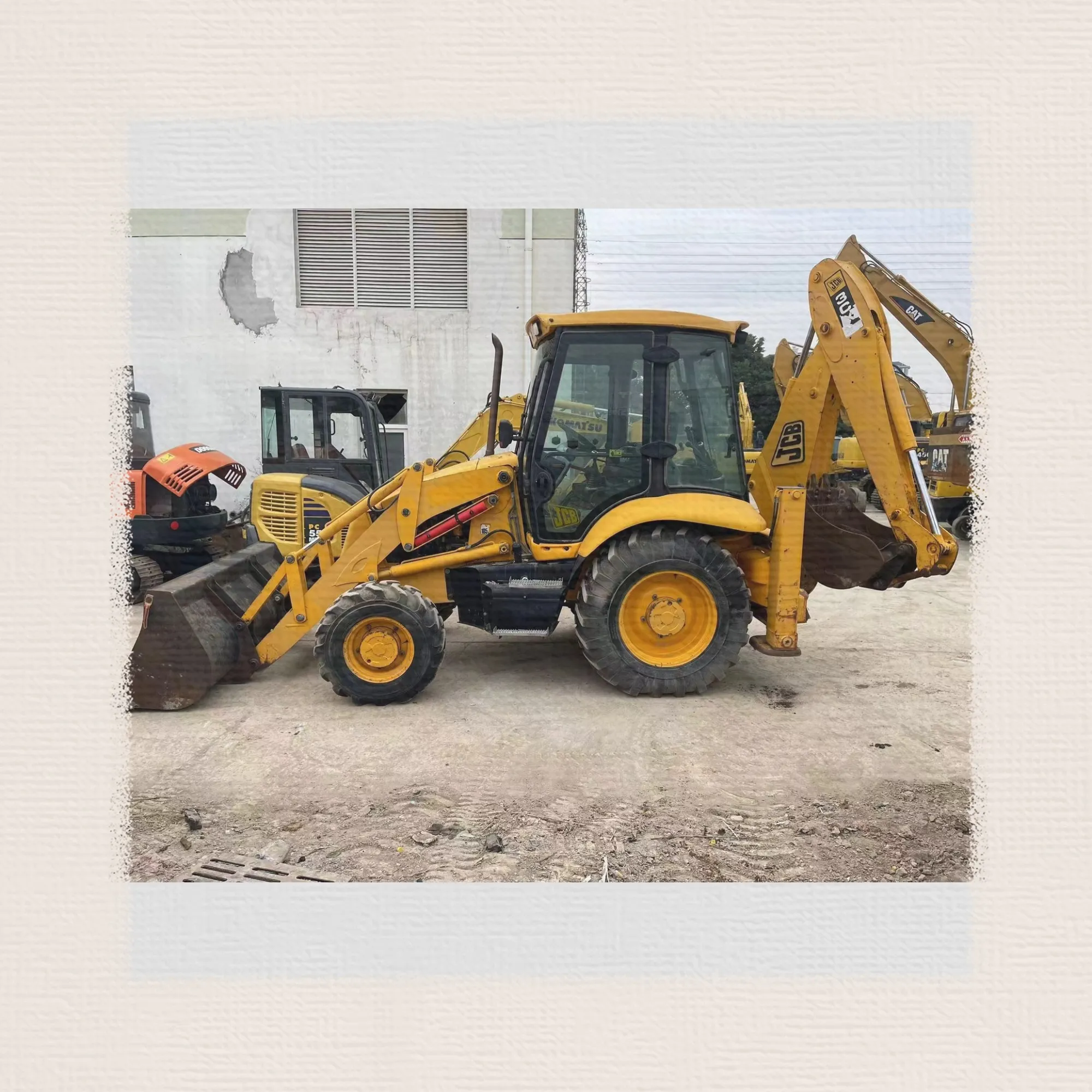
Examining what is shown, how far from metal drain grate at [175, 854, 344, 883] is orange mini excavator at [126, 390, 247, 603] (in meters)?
3.98

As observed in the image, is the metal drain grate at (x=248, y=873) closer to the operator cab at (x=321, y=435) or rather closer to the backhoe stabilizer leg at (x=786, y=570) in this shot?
the backhoe stabilizer leg at (x=786, y=570)

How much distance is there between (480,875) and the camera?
238cm

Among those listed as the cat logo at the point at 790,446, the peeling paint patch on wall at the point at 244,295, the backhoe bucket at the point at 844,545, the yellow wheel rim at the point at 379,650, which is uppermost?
the peeling paint patch on wall at the point at 244,295

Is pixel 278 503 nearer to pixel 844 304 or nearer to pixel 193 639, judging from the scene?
pixel 193 639

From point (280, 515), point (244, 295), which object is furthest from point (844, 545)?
point (244, 295)

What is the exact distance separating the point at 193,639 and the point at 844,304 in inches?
164

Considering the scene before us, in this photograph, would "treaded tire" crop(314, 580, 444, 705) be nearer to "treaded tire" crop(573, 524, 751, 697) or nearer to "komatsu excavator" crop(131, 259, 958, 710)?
"komatsu excavator" crop(131, 259, 958, 710)

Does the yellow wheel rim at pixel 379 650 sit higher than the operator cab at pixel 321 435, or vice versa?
the operator cab at pixel 321 435

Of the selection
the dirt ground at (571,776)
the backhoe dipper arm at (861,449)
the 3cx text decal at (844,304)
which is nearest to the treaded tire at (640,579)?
the dirt ground at (571,776)

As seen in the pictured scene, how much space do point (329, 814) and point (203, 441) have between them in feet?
17.1

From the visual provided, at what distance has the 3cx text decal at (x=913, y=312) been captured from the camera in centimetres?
640

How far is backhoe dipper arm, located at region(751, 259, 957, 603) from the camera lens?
3943mm

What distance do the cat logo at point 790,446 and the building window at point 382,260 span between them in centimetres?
262

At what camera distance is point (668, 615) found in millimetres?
4035
